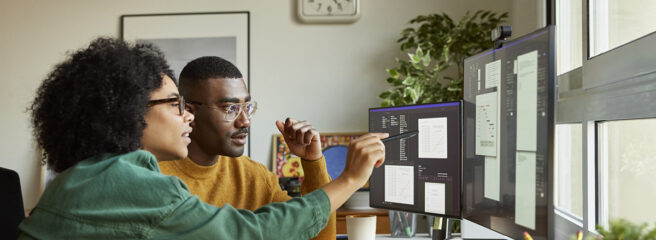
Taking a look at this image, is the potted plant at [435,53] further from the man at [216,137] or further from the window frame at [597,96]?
the man at [216,137]

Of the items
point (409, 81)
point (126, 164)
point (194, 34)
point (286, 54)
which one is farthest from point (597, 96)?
point (194, 34)

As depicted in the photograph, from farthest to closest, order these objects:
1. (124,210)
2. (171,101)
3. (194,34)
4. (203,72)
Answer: (194,34) → (203,72) → (171,101) → (124,210)

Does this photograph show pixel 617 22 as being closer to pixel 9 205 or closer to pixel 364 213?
pixel 364 213

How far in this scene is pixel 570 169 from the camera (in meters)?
2.22

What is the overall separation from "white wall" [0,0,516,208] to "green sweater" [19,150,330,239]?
2.76 metres

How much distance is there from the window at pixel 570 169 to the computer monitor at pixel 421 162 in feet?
1.95

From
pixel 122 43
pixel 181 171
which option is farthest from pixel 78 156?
pixel 181 171

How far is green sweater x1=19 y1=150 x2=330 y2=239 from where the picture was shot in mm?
934

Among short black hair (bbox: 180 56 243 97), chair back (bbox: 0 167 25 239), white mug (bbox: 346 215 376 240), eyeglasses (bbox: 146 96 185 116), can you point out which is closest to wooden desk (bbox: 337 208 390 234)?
white mug (bbox: 346 215 376 240)

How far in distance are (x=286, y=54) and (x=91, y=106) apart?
2.77 meters

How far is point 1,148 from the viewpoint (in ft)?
12.9

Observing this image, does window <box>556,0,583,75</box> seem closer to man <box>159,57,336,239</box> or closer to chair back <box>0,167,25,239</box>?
man <box>159,57,336,239</box>

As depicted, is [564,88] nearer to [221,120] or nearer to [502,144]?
[502,144]

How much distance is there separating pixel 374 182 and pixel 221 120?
1.56 ft
